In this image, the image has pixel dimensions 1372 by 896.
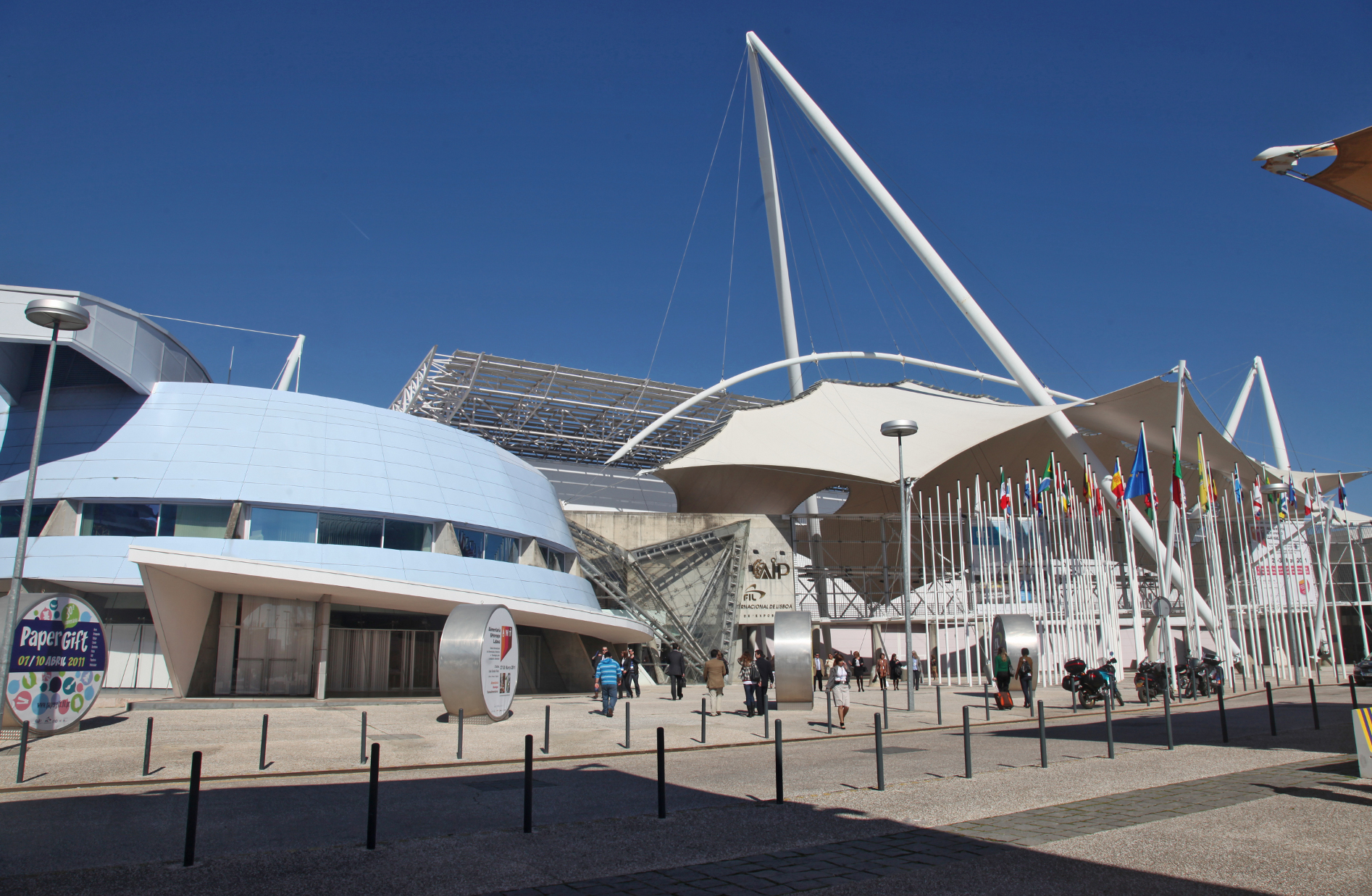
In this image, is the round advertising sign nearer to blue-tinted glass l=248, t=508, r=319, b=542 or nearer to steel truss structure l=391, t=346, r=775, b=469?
blue-tinted glass l=248, t=508, r=319, b=542

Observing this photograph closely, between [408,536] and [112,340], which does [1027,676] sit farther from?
[112,340]

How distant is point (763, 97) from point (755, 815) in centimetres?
4739

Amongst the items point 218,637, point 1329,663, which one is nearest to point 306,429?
point 218,637

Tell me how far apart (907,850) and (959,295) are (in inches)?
1401

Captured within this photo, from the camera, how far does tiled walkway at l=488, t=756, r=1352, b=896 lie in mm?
6664

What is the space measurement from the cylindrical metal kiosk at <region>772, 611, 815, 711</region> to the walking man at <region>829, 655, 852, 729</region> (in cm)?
181

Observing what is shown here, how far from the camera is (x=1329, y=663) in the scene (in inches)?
1777

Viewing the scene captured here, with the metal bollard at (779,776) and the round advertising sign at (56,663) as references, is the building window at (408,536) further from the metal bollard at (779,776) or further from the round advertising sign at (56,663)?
the metal bollard at (779,776)

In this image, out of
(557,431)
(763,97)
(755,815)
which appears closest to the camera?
(755,815)

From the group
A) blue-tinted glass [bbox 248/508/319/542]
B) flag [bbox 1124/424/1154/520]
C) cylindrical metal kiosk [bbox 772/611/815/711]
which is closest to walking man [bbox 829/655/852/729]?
cylindrical metal kiosk [bbox 772/611/815/711]

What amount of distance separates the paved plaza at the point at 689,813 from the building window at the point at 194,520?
8.62 meters

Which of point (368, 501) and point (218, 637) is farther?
point (368, 501)

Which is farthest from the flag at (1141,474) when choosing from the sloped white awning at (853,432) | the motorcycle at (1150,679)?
the motorcycle at (1150,679)

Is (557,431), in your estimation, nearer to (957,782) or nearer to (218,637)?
(218,637)
